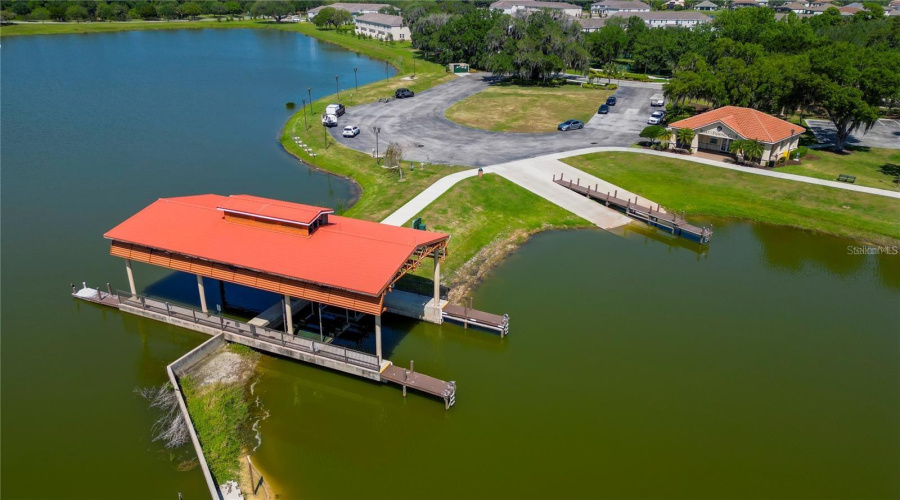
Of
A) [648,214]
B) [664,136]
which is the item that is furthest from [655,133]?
[648,214]

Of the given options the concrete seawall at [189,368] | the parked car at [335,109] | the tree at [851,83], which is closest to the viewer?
the concrete seawall at [189,368]

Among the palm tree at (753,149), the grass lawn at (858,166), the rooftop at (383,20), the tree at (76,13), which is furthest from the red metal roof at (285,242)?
the tree at (76,13)

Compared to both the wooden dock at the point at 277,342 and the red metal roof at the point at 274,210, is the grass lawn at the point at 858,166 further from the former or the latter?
the red metal roof at the point at 274,210

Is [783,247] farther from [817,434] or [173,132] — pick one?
[173,132]

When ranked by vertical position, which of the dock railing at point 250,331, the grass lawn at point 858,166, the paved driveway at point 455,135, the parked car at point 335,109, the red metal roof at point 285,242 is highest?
the red metal roof at point 285,242

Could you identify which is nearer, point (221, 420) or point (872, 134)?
point (221, 420)

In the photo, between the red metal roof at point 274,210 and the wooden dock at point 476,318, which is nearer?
the red metal roof at point 274,210

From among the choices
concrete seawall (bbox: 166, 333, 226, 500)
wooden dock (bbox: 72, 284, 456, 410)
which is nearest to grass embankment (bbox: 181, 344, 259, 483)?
concrete seawall (bbox: 166, 333, 226, 500)

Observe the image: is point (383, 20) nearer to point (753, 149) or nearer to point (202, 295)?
point (753, 149)
